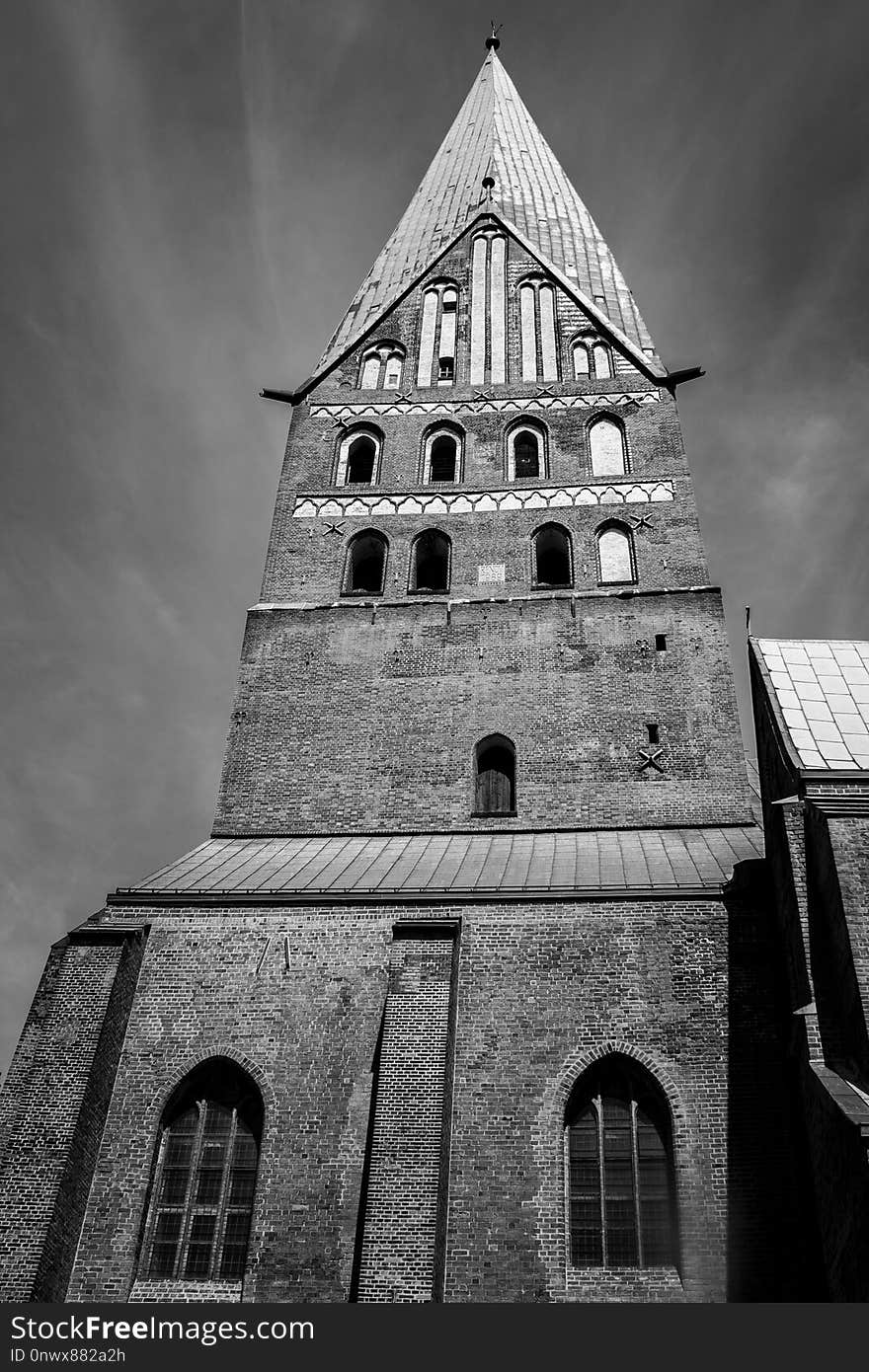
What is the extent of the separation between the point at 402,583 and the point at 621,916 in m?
7.50

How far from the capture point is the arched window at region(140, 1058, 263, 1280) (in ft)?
34.1

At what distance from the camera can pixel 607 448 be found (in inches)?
776

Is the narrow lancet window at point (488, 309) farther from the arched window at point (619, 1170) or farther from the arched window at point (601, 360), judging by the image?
the arched window at point (619, 1170)

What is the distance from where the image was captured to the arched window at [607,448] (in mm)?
19266

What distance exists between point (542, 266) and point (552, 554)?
8.34 meters

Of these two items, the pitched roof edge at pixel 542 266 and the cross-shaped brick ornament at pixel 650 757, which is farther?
the pitched roof edge at pixel 542 266

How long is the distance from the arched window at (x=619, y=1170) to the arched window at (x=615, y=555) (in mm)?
8401

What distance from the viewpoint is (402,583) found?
17609 millimetres

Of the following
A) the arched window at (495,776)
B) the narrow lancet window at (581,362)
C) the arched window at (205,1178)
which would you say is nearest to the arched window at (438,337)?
the narrow lancet window at (581,362)

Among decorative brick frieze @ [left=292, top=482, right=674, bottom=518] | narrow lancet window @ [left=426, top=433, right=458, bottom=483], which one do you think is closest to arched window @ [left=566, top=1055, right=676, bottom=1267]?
decorative brick frieze @ [left=292, top=482, right=674, bottom=518]
